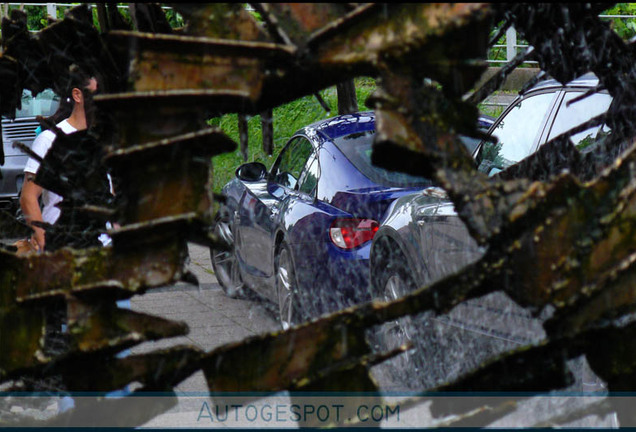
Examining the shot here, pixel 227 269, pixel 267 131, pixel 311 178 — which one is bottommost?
pixel 227 269

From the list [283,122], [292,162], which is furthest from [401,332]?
[283,122]

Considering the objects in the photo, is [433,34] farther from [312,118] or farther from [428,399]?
[312,118]

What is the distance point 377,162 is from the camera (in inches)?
66.6

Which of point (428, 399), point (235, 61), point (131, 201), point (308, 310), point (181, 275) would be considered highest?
point (235, 61)

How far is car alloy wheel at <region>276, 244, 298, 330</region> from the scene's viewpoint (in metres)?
7.23

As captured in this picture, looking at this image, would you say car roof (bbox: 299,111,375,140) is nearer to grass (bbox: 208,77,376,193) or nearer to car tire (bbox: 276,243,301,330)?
car tire (bbox: 276,243,301,330)

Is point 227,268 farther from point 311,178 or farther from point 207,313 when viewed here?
point 311,178

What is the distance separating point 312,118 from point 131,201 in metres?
13.6

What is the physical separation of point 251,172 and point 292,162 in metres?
0.37

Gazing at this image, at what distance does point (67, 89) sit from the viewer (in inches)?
118

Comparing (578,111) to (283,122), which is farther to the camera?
(283,122)

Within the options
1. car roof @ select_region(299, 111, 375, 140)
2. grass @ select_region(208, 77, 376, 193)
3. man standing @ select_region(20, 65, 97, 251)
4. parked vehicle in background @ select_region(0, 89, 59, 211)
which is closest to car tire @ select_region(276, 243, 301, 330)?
car roof @ select_region(299, 111, 375, 140)

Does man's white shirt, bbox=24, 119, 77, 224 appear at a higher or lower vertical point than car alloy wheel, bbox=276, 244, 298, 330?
higher

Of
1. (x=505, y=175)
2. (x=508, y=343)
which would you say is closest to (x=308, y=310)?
(x=508, y=343)
